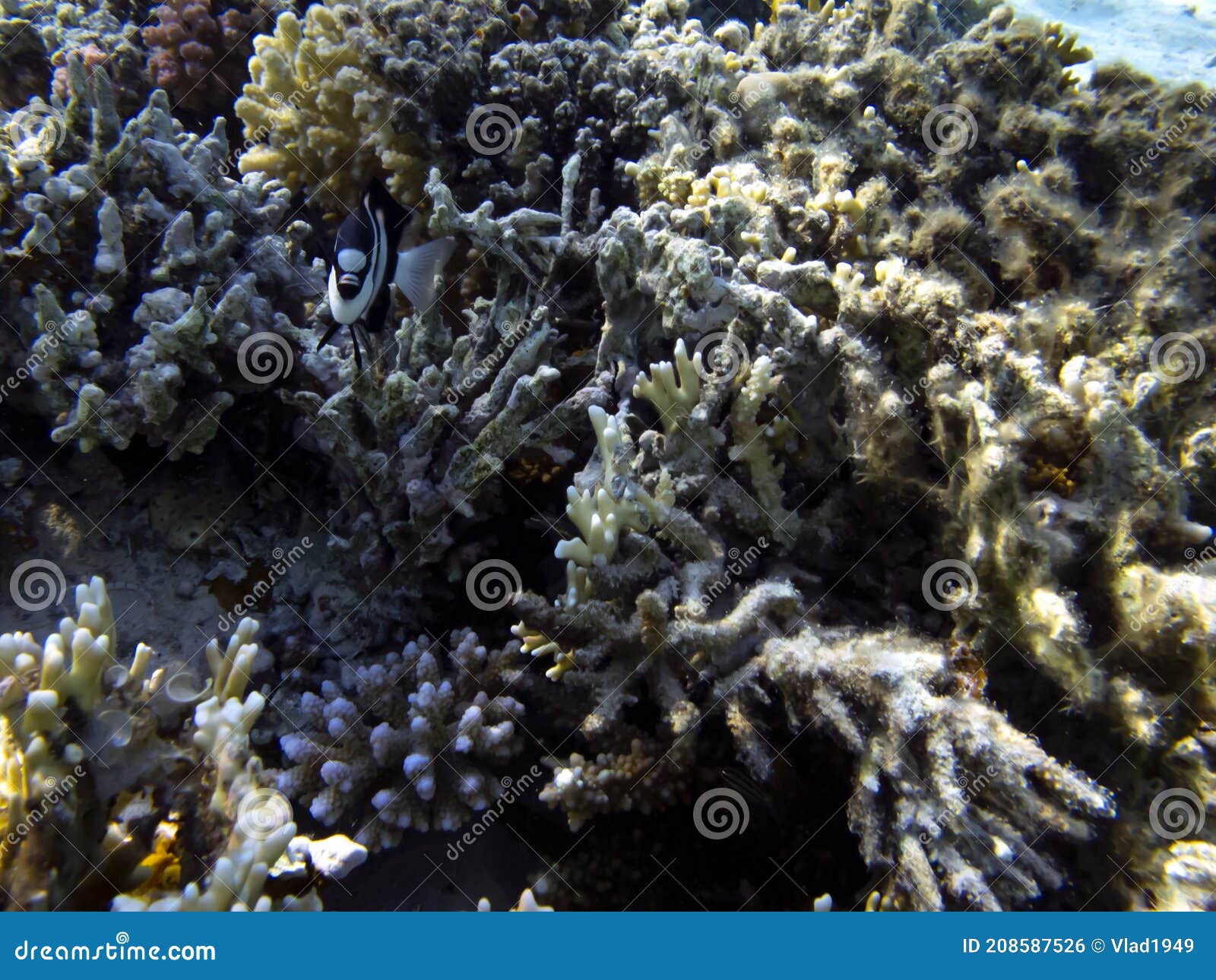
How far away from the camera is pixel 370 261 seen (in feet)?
7.10

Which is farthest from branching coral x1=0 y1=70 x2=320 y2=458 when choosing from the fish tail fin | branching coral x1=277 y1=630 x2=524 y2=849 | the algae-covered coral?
branching coral x1=277 y1=630 x2=524 y2=849

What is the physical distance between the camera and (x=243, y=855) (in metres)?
1.91

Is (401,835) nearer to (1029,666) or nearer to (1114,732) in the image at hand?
(1029,666)

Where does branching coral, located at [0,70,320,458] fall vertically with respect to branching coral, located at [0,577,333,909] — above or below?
above

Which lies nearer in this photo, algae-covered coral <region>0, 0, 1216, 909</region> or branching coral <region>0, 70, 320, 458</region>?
algae-covered coral <region>0, 0, 1216, 909</region>

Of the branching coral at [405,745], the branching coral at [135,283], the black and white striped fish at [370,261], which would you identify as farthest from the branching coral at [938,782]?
the branching coral at [135,283]

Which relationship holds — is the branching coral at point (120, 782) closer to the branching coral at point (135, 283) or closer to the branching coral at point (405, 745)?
the branching coral at point (405, 745)

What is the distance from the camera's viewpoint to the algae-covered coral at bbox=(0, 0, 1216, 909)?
2086mm

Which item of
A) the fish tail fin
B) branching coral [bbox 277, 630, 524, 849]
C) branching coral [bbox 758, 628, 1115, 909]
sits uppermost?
the fish tail fin

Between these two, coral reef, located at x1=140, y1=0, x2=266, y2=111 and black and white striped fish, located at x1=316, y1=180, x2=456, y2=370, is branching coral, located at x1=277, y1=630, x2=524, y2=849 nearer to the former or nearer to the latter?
black and white striped fish, located at x1=316, y1=180, x2=456, y2=370

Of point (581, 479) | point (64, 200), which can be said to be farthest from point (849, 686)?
point (64, 200)

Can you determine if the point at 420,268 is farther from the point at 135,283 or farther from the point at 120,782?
the point at 120,782

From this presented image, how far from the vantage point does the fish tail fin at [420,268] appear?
2354mm

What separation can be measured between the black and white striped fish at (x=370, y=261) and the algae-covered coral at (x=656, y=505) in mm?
637
